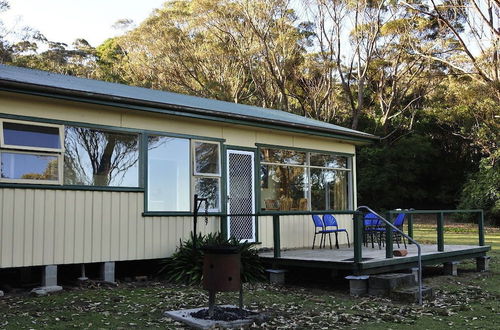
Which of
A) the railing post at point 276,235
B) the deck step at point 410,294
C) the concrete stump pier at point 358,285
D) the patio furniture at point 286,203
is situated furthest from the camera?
the patio furniture at point 286,203

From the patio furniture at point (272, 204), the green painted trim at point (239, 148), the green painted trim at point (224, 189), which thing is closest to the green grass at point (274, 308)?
the green painted trim at point (224, 189)

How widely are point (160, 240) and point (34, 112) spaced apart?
2748mm

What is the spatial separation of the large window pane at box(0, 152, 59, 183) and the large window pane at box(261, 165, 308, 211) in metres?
4.16

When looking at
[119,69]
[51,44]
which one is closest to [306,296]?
[119,69]

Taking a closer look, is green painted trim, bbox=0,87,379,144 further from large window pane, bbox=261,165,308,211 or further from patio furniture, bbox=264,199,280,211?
patio furniture, bbox=264,199,280,211

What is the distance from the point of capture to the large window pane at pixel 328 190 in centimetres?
1155

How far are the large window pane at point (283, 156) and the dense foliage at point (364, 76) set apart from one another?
16063 millimetres

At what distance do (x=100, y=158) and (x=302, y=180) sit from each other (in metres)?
4.54

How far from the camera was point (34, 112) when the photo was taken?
7531 millimetres

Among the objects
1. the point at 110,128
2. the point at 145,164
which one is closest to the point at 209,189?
the point at 145,164

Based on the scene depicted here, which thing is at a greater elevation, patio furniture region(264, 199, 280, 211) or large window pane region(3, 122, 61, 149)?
large window pane region(3, 122, 61, 149)

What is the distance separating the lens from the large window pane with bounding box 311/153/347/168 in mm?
11570

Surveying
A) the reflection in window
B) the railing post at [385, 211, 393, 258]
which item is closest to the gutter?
the reflection in window

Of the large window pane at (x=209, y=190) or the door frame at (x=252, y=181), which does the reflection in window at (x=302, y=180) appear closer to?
the door frame at (x=252, y=181)
